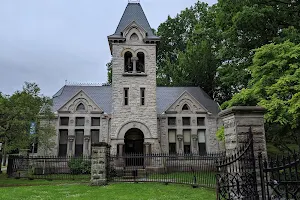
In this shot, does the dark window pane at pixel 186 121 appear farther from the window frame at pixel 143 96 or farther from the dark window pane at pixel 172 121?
the window frame at pixel 143 96

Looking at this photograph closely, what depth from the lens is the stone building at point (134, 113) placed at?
23.2 metres

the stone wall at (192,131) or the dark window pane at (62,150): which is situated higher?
the stone wall at (192,131)

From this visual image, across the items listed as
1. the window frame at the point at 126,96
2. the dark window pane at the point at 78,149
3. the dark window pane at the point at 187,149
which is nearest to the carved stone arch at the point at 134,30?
the window frame at the point at 126,96

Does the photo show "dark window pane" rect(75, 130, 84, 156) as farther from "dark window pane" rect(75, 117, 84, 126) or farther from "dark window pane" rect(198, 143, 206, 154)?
"dark window pane" rect(198, 143, 206, 154)

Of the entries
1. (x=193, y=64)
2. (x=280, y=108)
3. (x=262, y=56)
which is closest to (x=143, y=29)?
(x=193, y=64)

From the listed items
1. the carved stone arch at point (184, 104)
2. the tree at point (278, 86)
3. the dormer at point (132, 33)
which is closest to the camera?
the tree at point (278, 86)

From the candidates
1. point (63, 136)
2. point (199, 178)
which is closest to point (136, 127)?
point (63, 136)

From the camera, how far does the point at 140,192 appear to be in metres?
12.3

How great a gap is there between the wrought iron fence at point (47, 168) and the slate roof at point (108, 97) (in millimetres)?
5799

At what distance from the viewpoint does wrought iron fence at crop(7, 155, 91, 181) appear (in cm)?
2069

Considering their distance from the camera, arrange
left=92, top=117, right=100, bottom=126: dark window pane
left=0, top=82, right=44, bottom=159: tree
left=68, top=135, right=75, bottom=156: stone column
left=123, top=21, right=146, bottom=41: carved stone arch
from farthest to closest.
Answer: left=92, top=117, right=100, bottom=126: dark window pane < left=68, top=135, right=75, bottom=156: stone column < left=123, top=21, right=146, bottom=41: carved stone arch < left=0, top=82, right=44, bottom=159: tree

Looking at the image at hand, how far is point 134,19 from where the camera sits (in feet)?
85.6

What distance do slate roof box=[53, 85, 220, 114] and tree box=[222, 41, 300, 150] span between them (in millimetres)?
13898

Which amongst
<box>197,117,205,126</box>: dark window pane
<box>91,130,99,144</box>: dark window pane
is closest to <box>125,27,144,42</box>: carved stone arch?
<box>91,130,99,144</box>: dark window pane
